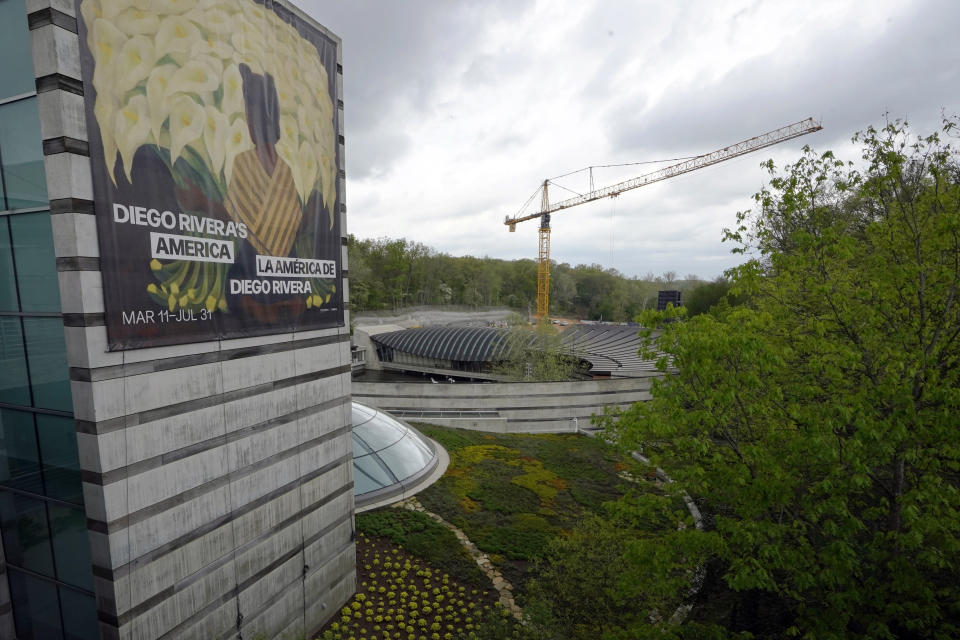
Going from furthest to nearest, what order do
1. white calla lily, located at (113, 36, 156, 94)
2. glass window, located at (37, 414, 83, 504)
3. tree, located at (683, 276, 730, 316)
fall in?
A: tree, located at (683, 276, 730, 316), glass window, located at (37, 414, 83, 504), white calla lily, located at (113, 36, 156, 94)

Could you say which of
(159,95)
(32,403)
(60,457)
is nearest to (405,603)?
(60,457)

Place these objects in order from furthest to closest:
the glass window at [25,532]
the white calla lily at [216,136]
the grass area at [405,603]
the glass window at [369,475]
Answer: the glass window at [369,475], the grass area at [405,603], the glass window at [25,532], the white calla lily at [216,136]

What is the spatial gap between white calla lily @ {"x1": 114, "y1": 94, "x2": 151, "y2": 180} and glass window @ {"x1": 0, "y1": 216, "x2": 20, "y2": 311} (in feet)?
8.32

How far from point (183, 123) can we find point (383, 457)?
15.4 metres

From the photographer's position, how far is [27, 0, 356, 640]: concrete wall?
6.65m

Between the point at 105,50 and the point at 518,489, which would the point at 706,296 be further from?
the point at 105,50

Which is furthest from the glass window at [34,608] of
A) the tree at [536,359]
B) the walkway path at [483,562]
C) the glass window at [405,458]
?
the tree at [536,359]

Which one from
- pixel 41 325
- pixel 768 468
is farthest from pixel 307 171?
pixel 768 468

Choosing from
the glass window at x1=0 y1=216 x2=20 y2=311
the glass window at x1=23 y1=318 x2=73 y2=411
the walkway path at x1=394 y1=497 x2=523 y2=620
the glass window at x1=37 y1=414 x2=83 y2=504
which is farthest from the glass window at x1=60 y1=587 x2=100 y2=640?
the walkway path at x1=394 y1=497 x2=523 y2=620

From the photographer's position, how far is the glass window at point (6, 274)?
7725 mm

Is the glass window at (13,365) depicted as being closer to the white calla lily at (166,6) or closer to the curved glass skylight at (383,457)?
the white calla lily at (166,6)

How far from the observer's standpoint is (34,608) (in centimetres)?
930

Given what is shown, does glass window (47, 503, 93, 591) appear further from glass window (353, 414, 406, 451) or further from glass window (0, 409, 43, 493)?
glass window (353, 414, 406, 451)

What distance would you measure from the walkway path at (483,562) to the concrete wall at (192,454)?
4.63 metres
